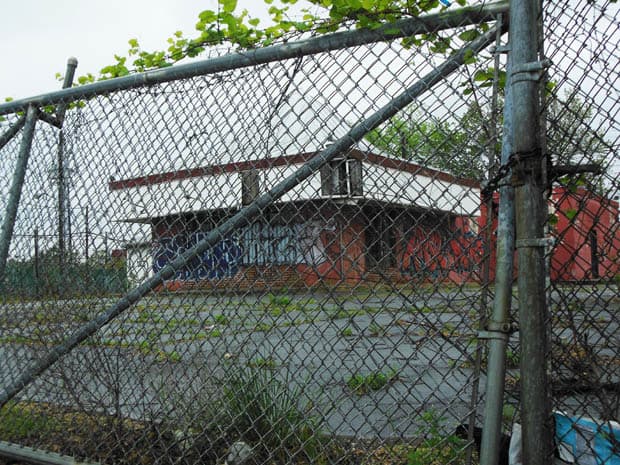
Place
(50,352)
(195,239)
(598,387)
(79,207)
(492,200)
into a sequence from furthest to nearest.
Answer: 1. (79,207)
2. (50,352)
3. (195,239)
4. (492,200)
5. (598,387)

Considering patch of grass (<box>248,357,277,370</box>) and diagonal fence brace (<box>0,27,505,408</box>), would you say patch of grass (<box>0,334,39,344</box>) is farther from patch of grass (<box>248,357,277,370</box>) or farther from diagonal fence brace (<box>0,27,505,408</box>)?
patch of grass (<box>248,357,277,370</box>)

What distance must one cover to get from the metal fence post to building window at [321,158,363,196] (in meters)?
0.57

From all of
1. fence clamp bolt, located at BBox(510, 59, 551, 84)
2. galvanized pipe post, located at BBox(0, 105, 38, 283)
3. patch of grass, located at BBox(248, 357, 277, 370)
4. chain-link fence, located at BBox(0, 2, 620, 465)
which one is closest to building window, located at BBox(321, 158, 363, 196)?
chain-link fence, located at BBox(0, 2, 620, 465)

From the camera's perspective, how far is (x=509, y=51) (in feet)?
5.31

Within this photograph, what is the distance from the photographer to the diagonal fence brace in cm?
175

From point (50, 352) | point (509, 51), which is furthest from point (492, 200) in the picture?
point (50, 352)

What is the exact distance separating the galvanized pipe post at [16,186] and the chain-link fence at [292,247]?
0.01m

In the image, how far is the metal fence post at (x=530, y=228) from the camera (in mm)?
1510

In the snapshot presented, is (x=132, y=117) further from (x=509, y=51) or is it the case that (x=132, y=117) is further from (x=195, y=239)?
(x=509, y=51)

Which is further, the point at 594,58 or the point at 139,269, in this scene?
the point at 139,269

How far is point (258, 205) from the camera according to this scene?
203 centimetres

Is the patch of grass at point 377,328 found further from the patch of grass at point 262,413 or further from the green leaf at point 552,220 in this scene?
the green leaf at point 552,220

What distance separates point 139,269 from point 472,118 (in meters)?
1.58

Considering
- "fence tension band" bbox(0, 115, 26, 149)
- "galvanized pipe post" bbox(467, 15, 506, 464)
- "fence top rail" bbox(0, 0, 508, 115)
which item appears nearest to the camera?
"galvanized pipe post" bbox(467, 15, 506, 464)
